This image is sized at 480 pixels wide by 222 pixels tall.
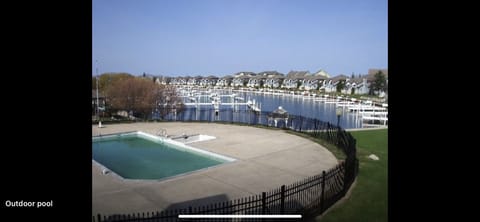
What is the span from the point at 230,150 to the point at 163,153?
3526 millimetres

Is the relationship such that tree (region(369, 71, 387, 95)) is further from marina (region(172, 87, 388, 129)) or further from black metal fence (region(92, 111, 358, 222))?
black metal fence (region(92, 111, 358, 222))

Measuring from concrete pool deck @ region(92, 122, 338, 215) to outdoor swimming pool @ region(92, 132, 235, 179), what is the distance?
2.54 ft

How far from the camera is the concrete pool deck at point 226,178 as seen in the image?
8711mm

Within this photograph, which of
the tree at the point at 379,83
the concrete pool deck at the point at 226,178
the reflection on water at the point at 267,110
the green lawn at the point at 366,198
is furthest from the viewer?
the tree at the point at 379,83

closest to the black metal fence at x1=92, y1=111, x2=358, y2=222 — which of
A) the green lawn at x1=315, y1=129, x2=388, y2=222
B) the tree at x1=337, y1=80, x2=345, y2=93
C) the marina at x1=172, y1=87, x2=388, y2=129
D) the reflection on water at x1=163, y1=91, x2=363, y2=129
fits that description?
the green lawn at x1=315, y1=129, x2=388, y2=222

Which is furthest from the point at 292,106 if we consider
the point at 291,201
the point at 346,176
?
the point at 291,201

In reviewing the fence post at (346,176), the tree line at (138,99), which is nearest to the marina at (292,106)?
the tree line at (138,99)

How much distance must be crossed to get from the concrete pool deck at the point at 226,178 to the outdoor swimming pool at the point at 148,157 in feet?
2.54

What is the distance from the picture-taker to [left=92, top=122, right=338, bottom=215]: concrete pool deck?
8.71m

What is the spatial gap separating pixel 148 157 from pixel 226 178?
6.13 meters

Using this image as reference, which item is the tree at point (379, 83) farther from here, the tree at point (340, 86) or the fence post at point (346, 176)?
the fence post at point (346, 176)

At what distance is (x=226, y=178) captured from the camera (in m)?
10.8
